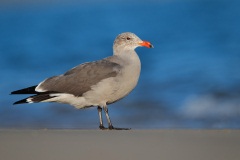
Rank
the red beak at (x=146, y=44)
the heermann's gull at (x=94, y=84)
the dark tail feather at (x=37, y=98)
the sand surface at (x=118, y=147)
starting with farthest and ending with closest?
the red beak at (x=146, y=44) → the dark tail feather at (x=37, y=98) → the heermann's gull at (x=94, y=84) → the sand surface at (x=118, y=147)

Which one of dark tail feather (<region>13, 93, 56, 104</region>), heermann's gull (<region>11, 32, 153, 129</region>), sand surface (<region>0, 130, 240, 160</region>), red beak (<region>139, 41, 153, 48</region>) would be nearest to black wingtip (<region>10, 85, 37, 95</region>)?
heermann's gull (<region>11, 32, 153, 129</region>)

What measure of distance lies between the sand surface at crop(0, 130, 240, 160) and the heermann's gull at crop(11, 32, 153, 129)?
2.84m

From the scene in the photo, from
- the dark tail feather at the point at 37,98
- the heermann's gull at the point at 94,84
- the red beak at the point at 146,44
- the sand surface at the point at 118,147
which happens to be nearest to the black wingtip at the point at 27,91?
the heermann's gull at the point at 94,84

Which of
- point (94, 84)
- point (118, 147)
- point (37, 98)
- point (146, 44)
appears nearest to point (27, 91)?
point (37, 98)

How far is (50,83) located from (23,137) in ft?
12.2

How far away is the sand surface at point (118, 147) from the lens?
4.93 m

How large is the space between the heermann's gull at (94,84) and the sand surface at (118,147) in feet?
9.33

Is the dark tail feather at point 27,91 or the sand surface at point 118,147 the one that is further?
the dark tail feather at point 27,91

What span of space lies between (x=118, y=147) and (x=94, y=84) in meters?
3.95

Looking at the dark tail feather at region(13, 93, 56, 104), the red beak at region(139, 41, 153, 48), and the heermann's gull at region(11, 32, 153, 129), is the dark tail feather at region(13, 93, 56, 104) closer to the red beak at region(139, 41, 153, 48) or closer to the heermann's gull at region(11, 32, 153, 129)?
the heermann's gull at region(11, 32, 153, 129)

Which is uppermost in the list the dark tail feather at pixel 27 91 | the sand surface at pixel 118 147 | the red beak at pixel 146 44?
the red beak at pixel 146 44

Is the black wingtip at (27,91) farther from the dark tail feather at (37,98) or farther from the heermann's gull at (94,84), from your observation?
the dark tail feather at (37,98)

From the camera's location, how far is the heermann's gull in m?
9.03

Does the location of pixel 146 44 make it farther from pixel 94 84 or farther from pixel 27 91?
pixel 27 91
